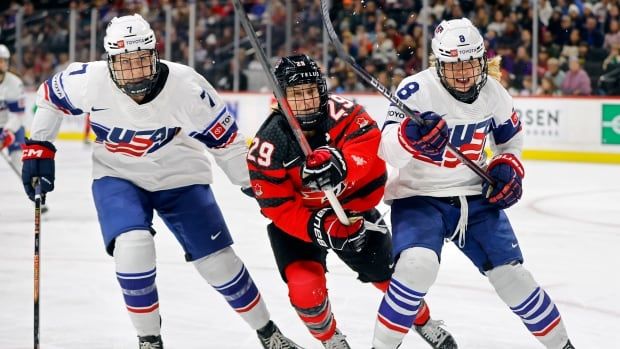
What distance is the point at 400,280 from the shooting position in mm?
2963

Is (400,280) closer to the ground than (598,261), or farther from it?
farther from it

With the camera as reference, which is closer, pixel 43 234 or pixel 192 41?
pixel 43 234

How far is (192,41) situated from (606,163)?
193 inches

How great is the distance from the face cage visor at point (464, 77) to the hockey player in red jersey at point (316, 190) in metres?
0.27

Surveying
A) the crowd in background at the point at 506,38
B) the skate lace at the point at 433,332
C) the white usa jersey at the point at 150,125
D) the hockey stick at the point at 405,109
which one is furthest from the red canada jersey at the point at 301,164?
the crowd in background at the point at 506,38

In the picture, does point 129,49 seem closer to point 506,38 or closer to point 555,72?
point 506,38

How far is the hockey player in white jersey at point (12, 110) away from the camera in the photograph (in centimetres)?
727

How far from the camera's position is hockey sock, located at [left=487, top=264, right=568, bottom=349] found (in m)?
3.07

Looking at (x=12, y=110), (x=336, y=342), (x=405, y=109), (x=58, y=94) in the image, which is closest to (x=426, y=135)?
(x=405, y=109)

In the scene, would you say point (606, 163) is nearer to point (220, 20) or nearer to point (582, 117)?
point (582, 117)

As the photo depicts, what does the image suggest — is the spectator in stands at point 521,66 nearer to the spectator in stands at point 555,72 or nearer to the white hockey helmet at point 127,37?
the spectator in stands at point 555,72

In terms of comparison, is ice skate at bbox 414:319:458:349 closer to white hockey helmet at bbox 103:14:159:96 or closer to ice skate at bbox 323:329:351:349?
ice skate at bbox 323:329:351:349

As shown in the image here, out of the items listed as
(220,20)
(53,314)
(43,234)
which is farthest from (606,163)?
(53,314)

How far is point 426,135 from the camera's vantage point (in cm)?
290
